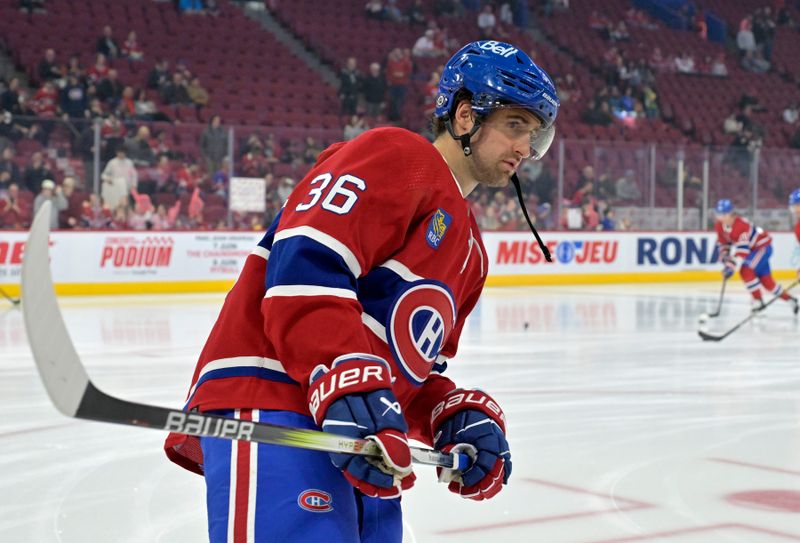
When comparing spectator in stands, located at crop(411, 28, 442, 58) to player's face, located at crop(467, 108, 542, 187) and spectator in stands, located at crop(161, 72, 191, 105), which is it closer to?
spectator in stands, located at crop(161, 72, 191, 105)

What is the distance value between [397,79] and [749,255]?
22.2ft

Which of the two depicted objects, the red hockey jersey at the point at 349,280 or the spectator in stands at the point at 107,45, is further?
the spectator in stands at the point at 107,45

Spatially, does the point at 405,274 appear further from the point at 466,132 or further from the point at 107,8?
the point at 107,8

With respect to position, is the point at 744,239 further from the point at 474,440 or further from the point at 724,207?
the point at 474,440

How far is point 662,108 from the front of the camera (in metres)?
20.7

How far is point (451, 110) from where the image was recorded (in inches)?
72.4

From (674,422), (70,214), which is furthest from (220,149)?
(674,422)

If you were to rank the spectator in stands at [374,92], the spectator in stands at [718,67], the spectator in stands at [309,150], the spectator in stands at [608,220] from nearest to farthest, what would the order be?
the spectator in stands at [309,150], the spectator in stands at [608,220], the spectator in stands at [374,92], the spectator in stands at [718,67]

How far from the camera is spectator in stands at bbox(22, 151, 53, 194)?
11875 mm

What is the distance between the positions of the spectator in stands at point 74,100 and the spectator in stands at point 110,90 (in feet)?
0.68

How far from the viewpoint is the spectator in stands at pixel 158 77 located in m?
15.0

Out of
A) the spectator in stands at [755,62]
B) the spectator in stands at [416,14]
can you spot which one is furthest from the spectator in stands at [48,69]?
the spectator in stands at [755,62]

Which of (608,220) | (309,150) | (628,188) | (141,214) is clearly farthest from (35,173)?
(628,188)

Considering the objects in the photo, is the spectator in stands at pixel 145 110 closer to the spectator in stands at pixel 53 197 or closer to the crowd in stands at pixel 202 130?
the crowd in stands at pixel 202 130
